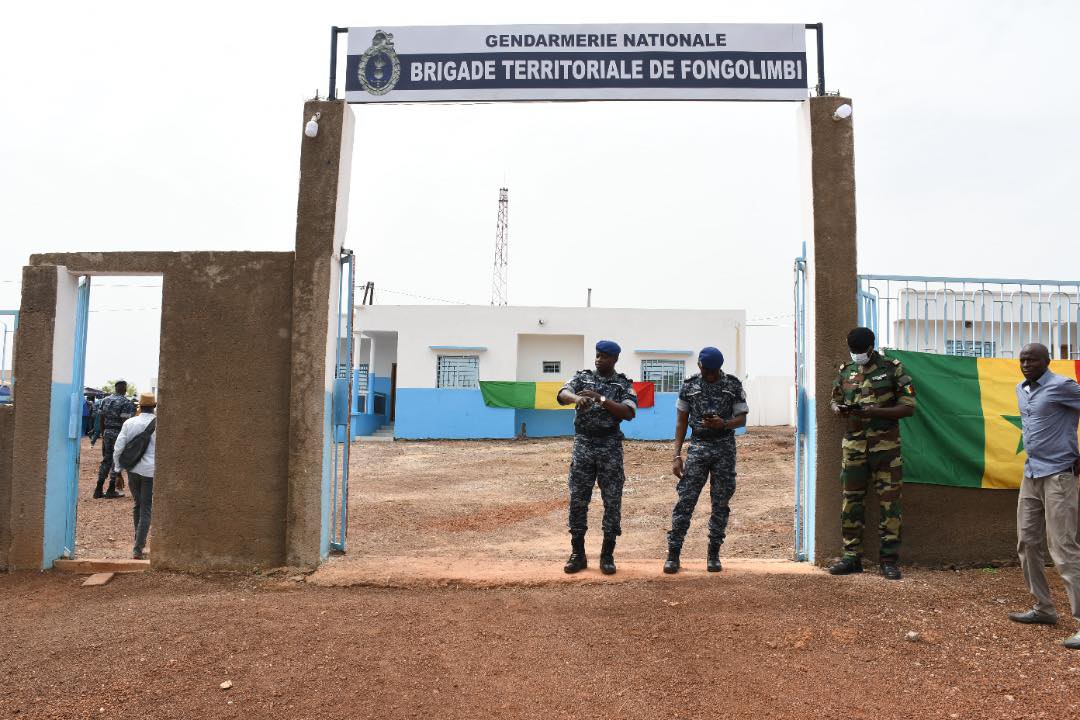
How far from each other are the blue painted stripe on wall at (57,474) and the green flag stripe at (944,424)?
6277mm

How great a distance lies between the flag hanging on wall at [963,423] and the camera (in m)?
5.71

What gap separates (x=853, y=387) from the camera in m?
5.38

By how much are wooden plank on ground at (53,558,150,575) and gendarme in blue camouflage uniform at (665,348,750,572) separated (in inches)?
156

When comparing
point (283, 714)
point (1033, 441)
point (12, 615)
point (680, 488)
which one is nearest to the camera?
point (283, 714)

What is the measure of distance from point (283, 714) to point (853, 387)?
13.1 ft

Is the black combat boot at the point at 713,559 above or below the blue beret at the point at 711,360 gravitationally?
below

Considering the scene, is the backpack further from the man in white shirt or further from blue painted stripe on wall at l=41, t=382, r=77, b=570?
blue painted stripe on wall at l=41, t=382, r=77, b=570

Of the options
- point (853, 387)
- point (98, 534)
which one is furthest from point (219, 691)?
point (98, 534)

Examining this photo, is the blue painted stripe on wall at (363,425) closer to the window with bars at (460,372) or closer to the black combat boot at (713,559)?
the window with bars at (460,372)

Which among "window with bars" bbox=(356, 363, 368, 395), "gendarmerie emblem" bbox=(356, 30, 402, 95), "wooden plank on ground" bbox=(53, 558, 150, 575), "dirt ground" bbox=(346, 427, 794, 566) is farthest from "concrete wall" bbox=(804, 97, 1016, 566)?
"window with bars" bbox=(356, 363, 368, 395)

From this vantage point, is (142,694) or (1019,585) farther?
(1019,585)

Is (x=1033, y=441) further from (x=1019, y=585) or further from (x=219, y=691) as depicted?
(x=219, y=691)

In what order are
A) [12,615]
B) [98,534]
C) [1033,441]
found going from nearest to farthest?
[1033,441], [12,615], [98,534]

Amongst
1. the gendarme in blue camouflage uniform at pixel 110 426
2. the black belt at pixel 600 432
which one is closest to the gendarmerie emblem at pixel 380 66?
the black belt at pixel 600 432
